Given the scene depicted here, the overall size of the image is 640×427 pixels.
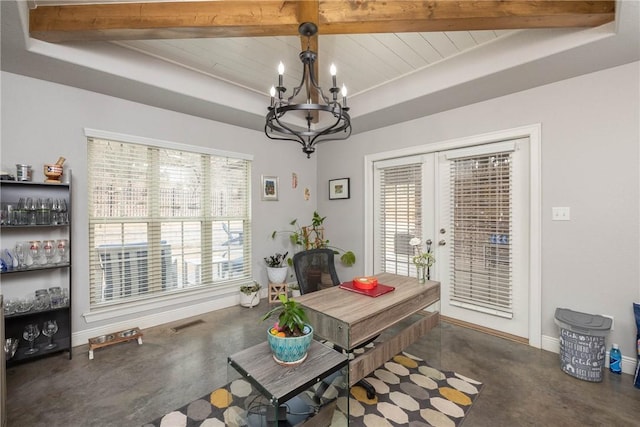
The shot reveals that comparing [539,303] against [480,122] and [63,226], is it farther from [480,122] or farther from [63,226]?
[63,226]

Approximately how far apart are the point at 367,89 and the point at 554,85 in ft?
5.87

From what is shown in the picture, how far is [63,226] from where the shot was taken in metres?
2.57

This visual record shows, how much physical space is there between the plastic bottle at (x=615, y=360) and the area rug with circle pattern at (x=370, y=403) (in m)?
1.17

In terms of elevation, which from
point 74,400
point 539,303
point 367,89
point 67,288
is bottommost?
point 74,400

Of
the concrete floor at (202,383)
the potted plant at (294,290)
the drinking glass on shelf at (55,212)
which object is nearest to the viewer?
the concrete floor at (202,383)

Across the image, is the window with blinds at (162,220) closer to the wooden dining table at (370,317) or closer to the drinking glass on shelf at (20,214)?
the drinking glass on shelf at (20,214)

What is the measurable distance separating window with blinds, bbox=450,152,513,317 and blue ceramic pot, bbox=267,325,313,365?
2392 mm

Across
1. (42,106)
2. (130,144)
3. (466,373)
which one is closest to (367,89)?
(130,144)

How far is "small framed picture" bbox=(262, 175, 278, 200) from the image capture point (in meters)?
4.11

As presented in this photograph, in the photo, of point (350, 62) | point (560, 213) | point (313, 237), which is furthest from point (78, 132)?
point (560, 213)

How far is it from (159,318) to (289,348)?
2.48m

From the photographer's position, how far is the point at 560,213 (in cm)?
252

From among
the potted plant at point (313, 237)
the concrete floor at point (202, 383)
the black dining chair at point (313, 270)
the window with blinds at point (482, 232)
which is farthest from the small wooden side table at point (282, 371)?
the potted plant at point (313, 237)

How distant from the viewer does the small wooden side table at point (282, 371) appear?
127 cm
